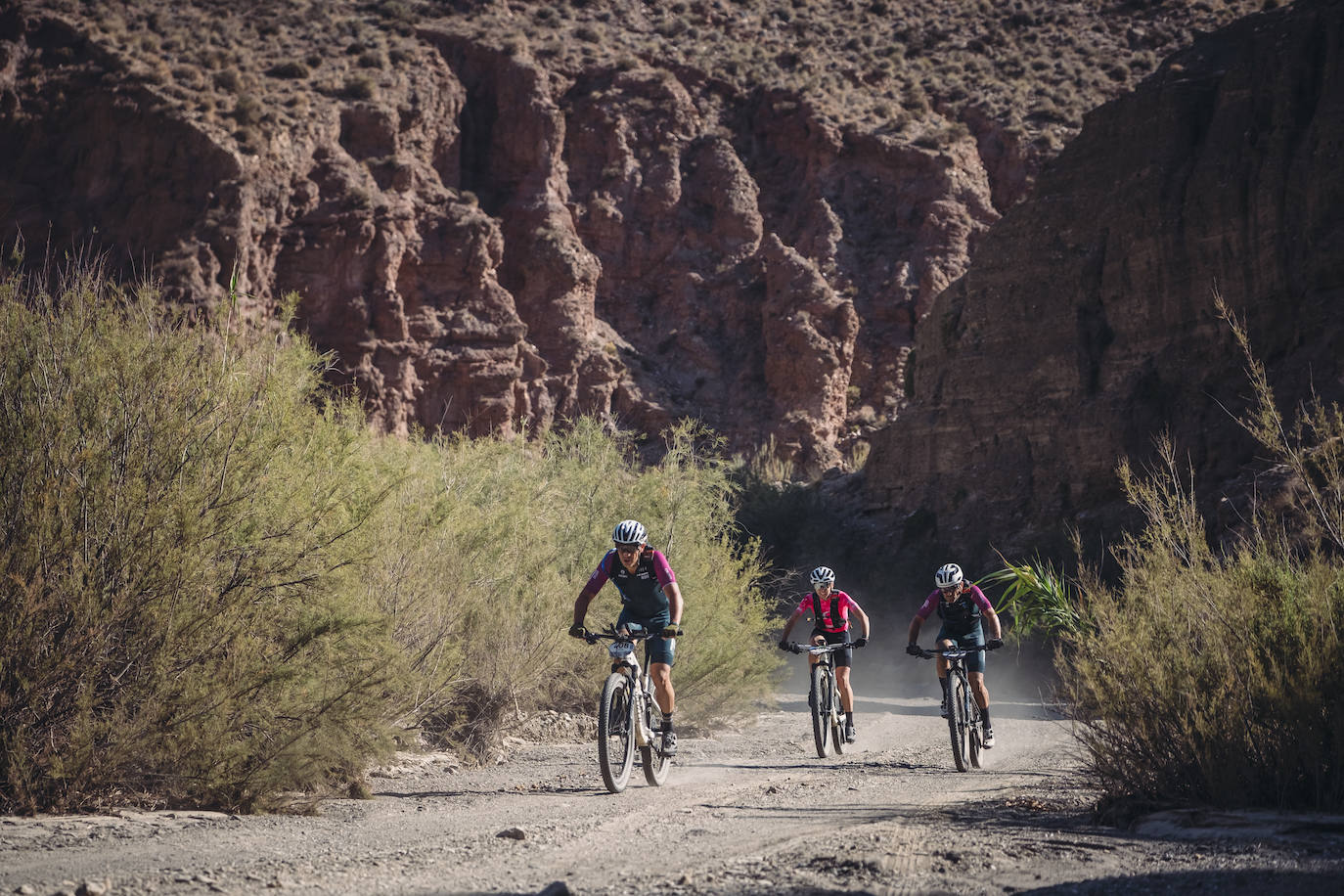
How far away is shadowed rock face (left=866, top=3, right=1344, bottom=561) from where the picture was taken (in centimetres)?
2697

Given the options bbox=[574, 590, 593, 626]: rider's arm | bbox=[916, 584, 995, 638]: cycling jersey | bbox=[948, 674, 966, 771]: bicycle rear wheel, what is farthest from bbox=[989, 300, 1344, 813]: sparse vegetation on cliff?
bbox=[574, 590, 593, 626]: rider's arm

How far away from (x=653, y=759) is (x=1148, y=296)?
82.7ft

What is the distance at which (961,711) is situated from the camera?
36.4ft

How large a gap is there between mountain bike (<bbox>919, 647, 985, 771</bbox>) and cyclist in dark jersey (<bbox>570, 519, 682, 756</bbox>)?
10.0 feet

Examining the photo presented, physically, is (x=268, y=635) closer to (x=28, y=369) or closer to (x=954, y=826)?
(x=28, y=369)

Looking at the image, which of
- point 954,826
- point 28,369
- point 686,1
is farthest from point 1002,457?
point 686,1

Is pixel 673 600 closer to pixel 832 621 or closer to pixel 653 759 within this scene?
pixel 653 759

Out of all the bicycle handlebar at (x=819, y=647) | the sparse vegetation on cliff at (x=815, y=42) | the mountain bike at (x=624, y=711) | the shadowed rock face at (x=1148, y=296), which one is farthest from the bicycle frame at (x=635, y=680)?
the sparse vegetation on cliff at (x=815, y=42)

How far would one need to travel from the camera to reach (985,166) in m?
57.7

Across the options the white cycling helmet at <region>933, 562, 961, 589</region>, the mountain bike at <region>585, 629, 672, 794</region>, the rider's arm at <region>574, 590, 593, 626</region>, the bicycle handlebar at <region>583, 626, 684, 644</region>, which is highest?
the white cycling helmet at <region>933, 562, 961, 589</region>

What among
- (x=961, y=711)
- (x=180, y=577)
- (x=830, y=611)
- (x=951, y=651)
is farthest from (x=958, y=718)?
(x=180, y=577)

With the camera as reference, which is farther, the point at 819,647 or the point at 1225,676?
the point at 819,647

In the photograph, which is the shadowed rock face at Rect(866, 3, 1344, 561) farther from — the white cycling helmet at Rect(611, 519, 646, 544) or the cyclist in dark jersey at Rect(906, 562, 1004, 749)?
the white cycling helmet at Rect(611, 519, 646, 544)

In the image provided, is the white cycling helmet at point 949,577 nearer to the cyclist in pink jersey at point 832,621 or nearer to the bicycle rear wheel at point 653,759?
the cyclist in pink jersey at point 832,621
